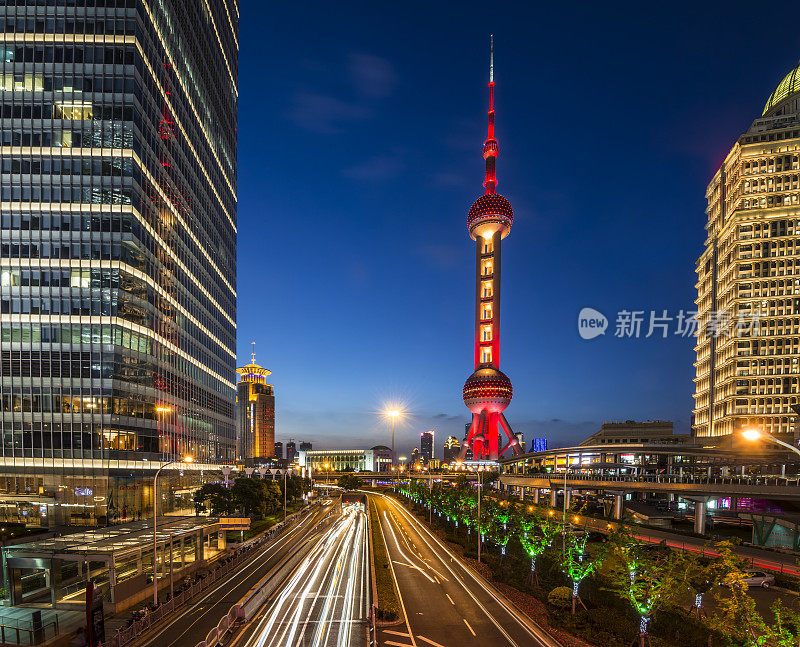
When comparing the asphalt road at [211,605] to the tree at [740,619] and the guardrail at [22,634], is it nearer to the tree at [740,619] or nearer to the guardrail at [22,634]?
the guardrail at [22,634]

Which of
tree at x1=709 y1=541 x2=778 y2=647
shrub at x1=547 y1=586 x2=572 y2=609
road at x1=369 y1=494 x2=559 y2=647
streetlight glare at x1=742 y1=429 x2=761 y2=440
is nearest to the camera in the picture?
streetlight glare at x1=742 y1=429 x2=761 y2=440

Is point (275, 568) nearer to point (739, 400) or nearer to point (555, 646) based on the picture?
point (555, 646)

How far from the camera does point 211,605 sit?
120ft

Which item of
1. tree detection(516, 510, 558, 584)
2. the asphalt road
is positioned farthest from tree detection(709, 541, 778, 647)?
the asphalt road

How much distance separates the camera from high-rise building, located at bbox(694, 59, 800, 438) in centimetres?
11625

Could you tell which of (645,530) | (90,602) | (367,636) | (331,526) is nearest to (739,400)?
(645,530)

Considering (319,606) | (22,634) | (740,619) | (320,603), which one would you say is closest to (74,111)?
(22,634)

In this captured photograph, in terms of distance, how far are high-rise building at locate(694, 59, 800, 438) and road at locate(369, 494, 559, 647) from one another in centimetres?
9055

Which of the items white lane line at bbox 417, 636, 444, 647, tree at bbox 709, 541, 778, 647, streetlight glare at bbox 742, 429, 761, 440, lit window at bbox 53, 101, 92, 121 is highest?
lit window at bbox 53, 101, 92, 121

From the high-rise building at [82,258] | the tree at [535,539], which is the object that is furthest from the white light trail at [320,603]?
the high-rise building at [82,258]

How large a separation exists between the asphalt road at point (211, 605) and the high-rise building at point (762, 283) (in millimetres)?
101476

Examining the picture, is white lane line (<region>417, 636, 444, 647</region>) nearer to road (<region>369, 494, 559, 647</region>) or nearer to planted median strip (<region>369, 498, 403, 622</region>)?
road (<region>369, 494, 559, 647</region>)

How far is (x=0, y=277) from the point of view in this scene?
3024 inches

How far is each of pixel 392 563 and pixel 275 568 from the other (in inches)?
443
